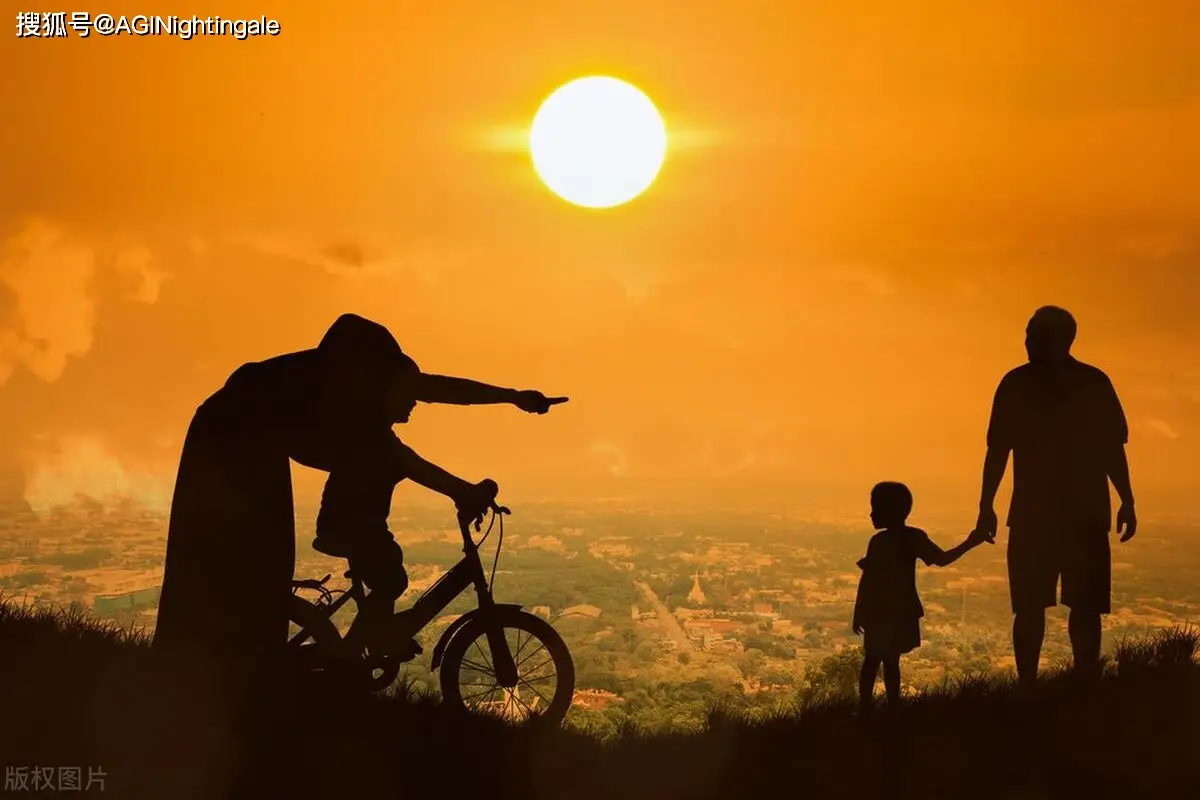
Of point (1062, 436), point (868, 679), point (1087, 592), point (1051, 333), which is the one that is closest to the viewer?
point (868, 679)

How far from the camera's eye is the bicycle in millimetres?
8039

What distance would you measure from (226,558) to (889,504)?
461 cm

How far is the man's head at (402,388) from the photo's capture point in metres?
7.51

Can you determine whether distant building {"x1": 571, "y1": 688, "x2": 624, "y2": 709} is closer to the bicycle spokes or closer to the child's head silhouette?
the bicycle spokes

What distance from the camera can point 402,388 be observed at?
24.7ft

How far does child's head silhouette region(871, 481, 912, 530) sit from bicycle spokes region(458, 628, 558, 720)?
260cm

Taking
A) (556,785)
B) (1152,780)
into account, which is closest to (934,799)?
(1152,780)

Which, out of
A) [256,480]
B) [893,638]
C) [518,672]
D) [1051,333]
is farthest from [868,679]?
[256,480]

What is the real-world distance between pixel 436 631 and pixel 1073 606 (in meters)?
5.28

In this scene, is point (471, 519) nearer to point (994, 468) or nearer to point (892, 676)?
point (892, 676)

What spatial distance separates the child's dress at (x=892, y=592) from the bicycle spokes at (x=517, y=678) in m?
2.34

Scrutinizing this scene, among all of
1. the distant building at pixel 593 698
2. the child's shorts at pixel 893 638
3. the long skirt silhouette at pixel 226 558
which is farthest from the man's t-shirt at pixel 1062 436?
the long skirt silhouette at pixel 226 558

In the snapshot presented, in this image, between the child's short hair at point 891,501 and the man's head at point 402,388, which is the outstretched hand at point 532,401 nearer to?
the man's head at point 402,388

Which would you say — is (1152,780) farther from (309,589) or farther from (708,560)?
(708,560)
